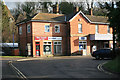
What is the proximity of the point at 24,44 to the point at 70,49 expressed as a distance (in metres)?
9.40

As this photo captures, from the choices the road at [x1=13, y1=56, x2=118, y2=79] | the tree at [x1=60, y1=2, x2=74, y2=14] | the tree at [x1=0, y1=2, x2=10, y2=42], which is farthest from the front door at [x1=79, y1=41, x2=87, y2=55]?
the tree at [x1=60, y1=2, x2=74, y2=14]

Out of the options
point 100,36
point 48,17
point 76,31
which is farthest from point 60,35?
point 100,36

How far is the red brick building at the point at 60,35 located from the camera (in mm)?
35875

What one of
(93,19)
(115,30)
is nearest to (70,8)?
(93,19)

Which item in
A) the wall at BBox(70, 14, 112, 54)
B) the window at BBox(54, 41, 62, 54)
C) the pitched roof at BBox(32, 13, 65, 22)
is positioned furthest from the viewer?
the wall at BBox(70, 14, 112, 54)

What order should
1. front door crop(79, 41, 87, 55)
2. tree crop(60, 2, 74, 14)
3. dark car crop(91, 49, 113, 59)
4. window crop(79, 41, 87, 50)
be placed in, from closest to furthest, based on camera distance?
1. dark car crop(91, 49, 113, 59)
2. front door crop(79, 41, 87, 55)
3. window crop(79, 41, 87, 50)
4. tree crop(60, 2, 74, 14)

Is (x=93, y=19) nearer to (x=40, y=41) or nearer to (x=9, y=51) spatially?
(x=40, y=41)

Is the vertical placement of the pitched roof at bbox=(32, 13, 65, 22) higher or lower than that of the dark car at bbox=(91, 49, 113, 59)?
higher

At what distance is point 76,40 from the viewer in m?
38.7

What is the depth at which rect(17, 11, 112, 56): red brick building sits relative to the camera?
35875 mm

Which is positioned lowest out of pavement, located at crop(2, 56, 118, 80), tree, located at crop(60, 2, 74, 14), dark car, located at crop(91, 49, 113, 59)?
pavement, located at crop(2, 56, 118, 80)

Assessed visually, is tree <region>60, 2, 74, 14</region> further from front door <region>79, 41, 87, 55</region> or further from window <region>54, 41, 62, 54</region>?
window <region>54, 41, 62, 54</region>

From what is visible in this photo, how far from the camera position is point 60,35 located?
38.3 meters

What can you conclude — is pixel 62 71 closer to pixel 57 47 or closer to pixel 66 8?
pixel 57 47
